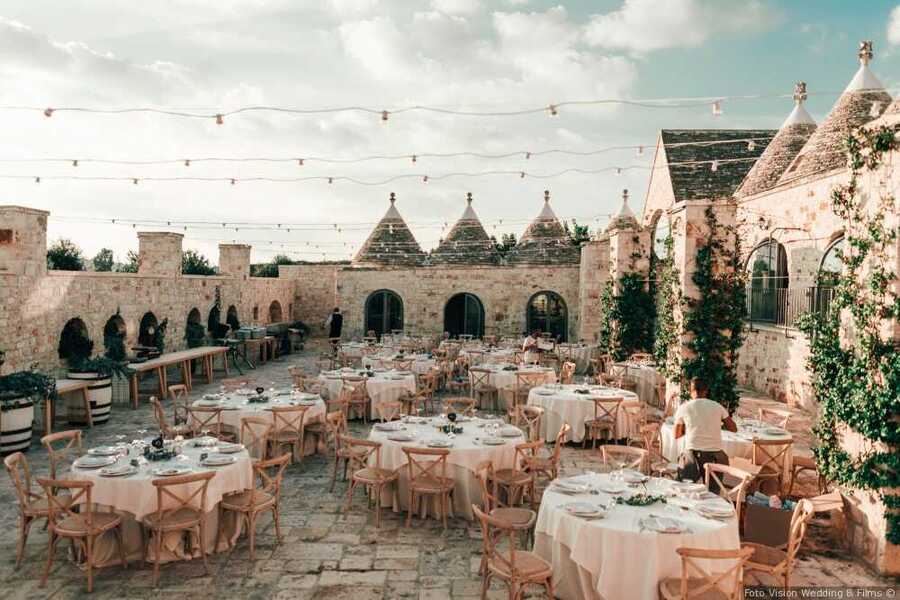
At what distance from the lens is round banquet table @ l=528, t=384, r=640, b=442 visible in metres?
9.33

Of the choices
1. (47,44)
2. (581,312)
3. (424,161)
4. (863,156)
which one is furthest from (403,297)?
(863,156)

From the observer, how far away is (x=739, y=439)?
7125 mm

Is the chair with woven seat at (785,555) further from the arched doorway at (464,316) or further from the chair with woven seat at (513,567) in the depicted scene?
the arched doorway at (464,316)

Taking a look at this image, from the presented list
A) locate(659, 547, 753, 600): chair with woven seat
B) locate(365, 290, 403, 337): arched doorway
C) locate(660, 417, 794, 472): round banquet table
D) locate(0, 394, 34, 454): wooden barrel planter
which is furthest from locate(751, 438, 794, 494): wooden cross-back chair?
locate(365, 290, 403, 337): arched doorway

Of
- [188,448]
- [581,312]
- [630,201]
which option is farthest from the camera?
[630,201]

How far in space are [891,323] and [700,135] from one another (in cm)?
1873

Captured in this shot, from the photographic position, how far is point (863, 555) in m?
5.42

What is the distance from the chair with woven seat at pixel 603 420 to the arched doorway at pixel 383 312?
12.3 meters

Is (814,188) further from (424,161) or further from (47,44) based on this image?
(47,44)

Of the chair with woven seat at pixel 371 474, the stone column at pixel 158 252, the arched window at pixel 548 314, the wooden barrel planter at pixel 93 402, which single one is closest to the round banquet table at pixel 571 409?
the chair with woven seat at pixel 371 474

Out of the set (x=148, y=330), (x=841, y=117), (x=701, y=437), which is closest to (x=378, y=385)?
(x=701, y=437)

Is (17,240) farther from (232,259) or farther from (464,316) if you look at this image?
(464,316)

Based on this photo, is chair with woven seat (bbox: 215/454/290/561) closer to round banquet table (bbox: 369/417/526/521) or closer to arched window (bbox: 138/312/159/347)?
round banquet table (bbox: 369/417/526/521)

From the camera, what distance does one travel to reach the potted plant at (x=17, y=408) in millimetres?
8344
